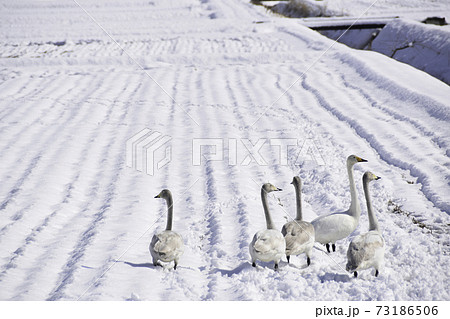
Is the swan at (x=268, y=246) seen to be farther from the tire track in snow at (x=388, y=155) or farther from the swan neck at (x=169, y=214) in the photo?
the tire track in snow at (x=388, y=155)

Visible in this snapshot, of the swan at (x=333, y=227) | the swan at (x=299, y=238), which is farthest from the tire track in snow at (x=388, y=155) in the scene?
the swan at (x=299, y=238)

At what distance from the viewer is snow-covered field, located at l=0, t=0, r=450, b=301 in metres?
4.89

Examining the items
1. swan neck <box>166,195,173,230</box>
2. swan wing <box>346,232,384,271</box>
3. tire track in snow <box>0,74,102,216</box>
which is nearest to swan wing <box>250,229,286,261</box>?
swan wing <box>346,232,384,271</box>

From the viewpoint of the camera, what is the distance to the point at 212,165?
8250mm

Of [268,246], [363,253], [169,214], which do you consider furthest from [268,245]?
[169,214]

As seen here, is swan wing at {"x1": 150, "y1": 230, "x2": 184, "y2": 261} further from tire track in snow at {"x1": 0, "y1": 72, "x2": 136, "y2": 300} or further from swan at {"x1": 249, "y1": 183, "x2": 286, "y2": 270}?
tire track in snow at {"x1": 0, "y1": 72, "x2": 136, "y2": 300}

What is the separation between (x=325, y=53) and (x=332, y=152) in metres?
7.77

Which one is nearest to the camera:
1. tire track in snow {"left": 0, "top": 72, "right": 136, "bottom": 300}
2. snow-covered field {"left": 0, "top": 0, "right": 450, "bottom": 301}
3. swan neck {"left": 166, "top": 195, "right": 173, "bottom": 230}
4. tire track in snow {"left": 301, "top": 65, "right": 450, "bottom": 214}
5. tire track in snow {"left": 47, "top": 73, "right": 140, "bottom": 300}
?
snow-covered field {"left": 0, "top": 0, "right": 450, "bottom": 301}

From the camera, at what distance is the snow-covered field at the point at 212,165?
489cm

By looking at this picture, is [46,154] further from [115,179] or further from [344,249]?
[344,249]

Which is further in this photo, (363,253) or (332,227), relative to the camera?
(332,227)

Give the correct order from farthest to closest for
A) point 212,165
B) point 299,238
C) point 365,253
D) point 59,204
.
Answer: point 212,165
point 59,204
point 299,238
point 365,253

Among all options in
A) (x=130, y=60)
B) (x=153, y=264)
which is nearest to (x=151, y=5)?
(x=130, y=60)

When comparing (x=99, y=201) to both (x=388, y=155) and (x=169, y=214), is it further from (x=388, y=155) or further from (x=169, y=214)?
(x=388, y=155)
